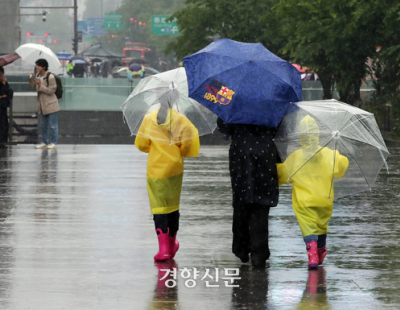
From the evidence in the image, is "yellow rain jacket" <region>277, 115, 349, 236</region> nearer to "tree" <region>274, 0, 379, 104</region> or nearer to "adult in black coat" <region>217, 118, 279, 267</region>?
"adult in black coat" <region>217, 118, 279, 267</region>

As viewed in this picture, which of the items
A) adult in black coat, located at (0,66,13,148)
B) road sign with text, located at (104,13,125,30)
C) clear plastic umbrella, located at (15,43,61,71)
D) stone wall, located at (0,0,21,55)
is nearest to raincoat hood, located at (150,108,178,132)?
adult in black coat, located at (0,66,13,148)

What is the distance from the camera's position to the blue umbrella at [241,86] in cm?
628

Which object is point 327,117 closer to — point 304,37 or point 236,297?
point 236,297

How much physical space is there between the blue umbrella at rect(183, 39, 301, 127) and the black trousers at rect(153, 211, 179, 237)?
1.04m

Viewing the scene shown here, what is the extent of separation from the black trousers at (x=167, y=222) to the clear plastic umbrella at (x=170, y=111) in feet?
1.99

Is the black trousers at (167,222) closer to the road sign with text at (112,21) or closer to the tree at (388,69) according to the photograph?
the tree at (388,69)

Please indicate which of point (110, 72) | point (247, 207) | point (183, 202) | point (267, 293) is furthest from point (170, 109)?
point (110, 72)

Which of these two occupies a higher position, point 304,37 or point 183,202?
point 304,37

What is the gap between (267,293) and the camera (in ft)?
18.9

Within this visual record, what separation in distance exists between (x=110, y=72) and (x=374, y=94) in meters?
49.4

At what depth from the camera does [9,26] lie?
103ft

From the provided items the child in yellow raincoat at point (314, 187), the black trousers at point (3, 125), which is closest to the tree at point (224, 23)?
the black trousers at point (3, 125)

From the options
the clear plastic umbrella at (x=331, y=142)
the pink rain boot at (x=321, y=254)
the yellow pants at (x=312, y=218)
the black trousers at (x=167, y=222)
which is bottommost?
the pink rain boot at (x=321, y=254)

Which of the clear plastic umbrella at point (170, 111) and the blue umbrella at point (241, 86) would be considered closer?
the blue umbrella at point (241, 86)
